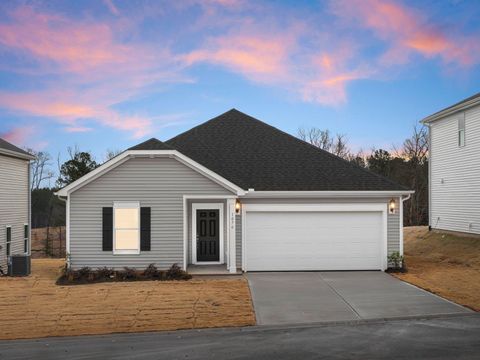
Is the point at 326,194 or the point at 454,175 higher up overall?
the point at 454,175

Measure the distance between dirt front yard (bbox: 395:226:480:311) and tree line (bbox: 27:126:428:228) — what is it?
20.1 meters

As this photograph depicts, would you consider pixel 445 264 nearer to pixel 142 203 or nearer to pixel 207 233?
pixel 207 233

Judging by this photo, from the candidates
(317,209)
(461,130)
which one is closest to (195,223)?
(317,209)

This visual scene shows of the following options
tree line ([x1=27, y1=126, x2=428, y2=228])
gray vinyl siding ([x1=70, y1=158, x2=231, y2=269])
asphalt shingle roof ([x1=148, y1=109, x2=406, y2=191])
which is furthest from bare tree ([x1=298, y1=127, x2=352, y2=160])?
gray vinyl siding ([x1=70, y1=158, x2=231, y2=269])

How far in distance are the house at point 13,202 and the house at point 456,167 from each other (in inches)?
863

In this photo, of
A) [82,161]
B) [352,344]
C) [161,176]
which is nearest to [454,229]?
[161,176]

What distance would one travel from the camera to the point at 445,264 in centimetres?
1833

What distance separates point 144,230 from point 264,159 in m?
5.84

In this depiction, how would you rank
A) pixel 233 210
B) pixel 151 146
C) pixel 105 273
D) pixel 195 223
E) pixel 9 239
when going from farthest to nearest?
pixel 9 239, pixel 195 223, pixel 233 210, pixel 151 146, pixel 105 273

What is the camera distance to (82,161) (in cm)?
4284

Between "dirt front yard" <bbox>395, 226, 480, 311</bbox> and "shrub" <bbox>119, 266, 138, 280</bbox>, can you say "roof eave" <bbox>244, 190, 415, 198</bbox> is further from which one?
"shrub" <bbox>119, 266, 138, 280</bbox>

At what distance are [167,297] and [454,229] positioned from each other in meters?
17.3

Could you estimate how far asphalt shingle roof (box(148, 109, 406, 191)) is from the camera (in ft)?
55.6

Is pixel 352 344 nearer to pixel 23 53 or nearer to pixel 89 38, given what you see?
pixel 89 38
